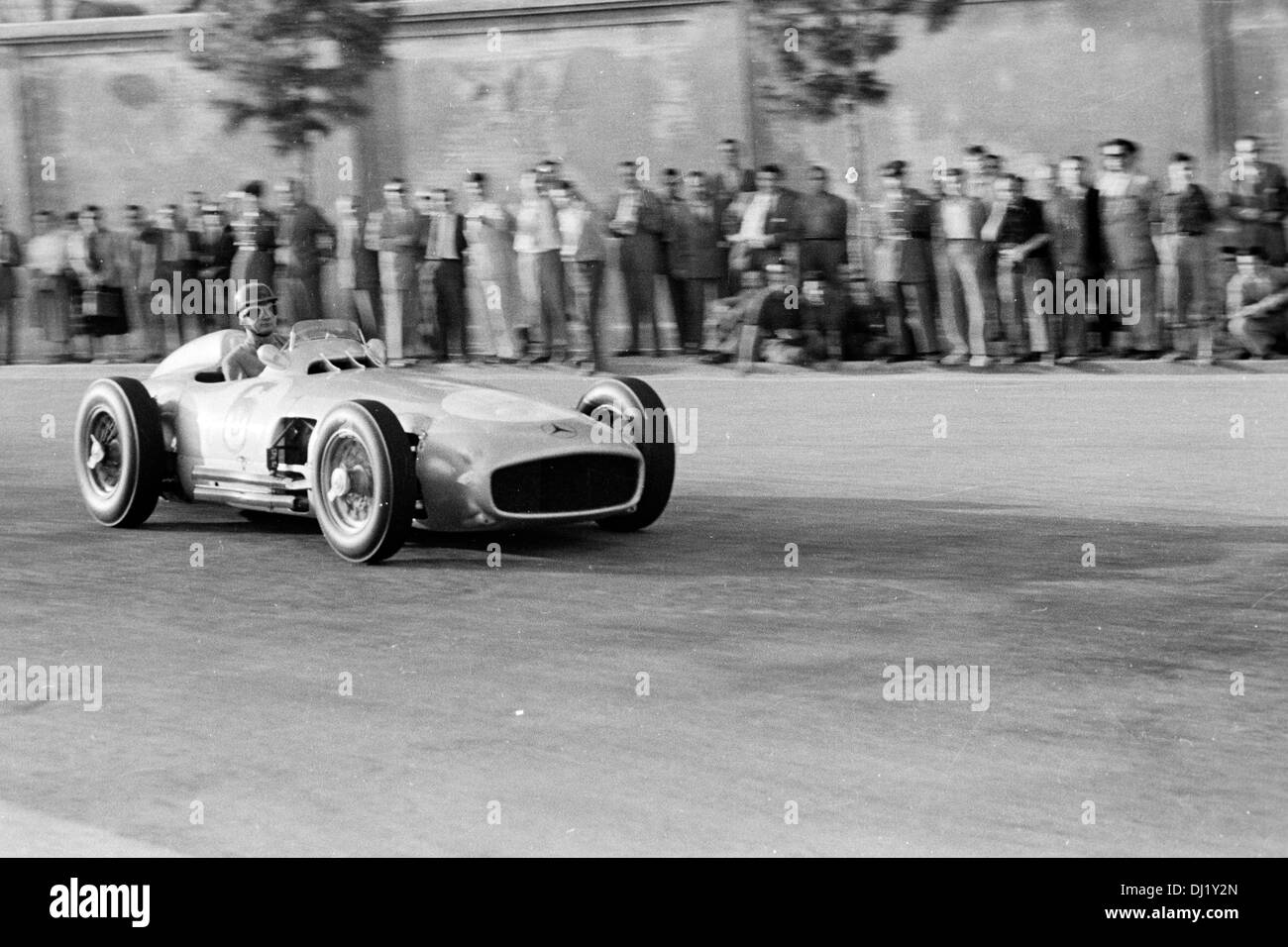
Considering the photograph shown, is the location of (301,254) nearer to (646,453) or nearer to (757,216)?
(757,216)

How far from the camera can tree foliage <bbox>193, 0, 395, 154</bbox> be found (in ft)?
70.2

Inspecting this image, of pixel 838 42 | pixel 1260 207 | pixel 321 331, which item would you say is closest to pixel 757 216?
pixel 838 42

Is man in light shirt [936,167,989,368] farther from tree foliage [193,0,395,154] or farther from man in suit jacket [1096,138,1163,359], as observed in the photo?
tree foliage [193,0,395,154]

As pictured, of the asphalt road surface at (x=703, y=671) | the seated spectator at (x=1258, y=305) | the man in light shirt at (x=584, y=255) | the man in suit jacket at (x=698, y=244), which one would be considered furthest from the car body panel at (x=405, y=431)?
the seated spectator at (x=1258, y=305)

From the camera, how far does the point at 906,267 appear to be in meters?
17.0

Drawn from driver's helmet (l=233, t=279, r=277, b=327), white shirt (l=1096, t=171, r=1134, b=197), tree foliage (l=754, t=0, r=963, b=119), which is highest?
tree foliage (l=754, t=0, r=963, b=119)

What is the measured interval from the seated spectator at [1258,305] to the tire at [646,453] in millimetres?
7475

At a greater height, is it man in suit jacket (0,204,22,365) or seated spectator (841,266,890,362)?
man in suit jacket (0,204,22,365)

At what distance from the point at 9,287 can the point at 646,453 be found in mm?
12920

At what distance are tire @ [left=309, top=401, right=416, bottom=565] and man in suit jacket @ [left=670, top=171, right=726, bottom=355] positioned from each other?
29.2ft

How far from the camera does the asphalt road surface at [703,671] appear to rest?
17.7 ft

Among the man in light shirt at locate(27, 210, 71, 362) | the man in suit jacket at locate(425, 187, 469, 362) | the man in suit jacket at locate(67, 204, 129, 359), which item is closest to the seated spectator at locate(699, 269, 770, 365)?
the man in suit jacket at locate(425, 187, 469, 362)

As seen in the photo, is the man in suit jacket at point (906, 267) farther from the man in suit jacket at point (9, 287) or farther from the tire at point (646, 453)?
the man in suit jacket at point (9, 287)
